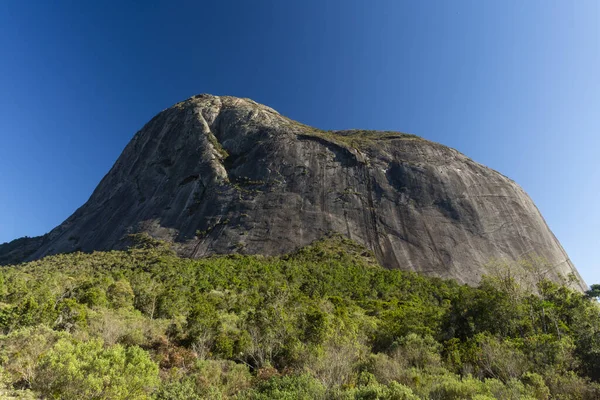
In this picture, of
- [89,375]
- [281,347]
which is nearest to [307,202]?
[281,347]

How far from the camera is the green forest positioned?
32.0 ft

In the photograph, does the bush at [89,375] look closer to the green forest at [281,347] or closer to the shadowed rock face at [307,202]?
the green forest at [281,347]

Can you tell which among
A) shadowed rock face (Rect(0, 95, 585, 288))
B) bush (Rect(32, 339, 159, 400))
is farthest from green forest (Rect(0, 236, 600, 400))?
shadowed rock face (Rect(0, 95, 585, 288))

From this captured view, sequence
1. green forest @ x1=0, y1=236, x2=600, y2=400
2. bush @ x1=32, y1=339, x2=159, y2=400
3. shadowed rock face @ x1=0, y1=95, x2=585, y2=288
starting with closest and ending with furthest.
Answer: bush @ x1=32, y1=339, x2=159, y2=400
green forest @ x1=0, y1=236, x2=600, y2=400
shadowed rock face @ x1=0, y1=95, x2=585, y2=288

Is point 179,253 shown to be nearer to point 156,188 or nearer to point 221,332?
point 156,188

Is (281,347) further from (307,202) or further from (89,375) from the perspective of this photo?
(307,202)

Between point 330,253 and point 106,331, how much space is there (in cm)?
3710

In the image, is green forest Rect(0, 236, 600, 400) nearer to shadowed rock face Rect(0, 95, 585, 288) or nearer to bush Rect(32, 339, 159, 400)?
bush Rect(32, 339, 159, 400)

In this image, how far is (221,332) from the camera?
63.6 ft

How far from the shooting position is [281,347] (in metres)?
17.6

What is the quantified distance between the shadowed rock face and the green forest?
68.8ft

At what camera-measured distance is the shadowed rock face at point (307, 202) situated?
179ft

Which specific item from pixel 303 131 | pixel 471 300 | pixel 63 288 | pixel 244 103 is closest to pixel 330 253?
pixel 471 300

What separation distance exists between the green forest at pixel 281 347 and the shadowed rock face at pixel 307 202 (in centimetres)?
2098
